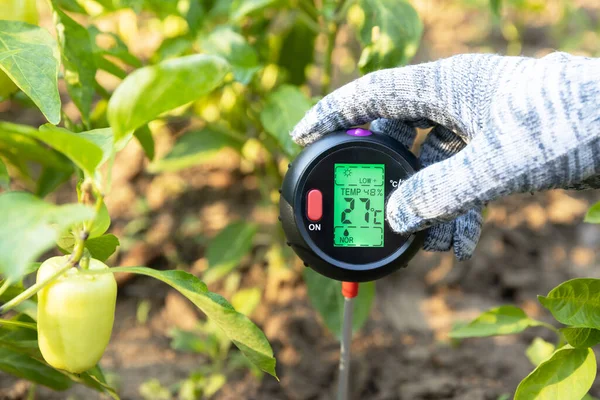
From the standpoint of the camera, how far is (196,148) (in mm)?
1439

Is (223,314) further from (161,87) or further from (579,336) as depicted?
(579,336)

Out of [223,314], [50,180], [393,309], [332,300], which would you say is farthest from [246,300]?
[223,314]

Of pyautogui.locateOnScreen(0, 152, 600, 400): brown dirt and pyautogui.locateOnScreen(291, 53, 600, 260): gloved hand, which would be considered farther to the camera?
pyautogui.locateOnScreen(0, 152, 600, 400): brown dirt

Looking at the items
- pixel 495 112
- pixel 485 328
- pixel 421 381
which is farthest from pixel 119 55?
pixel 421 381

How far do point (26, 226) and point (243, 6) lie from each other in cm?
68

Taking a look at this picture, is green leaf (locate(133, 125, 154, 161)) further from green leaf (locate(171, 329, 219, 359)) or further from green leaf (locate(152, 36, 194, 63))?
green leaf (locate(171, 329, 219, 359))

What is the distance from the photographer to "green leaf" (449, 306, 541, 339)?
3.18 feet

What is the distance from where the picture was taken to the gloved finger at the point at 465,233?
917mm

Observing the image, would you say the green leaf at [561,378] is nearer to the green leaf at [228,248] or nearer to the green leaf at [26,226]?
the green leaf at [26,226]

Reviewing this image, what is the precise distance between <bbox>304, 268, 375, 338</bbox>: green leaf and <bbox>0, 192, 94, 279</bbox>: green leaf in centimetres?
69

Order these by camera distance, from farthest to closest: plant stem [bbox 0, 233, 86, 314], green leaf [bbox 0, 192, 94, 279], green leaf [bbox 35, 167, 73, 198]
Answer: green leaf [bbox 35, 167, 73, 198] → plant stem [bbox 0, 233, 86, 314] → green leaf [bbox 0, 192, 94, 279]

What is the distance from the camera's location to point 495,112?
0.78 metres

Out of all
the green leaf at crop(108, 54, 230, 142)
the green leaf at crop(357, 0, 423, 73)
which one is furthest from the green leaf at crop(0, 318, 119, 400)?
the green leaf at crop(357, 0, 423, 73)

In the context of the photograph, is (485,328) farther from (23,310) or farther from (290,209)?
(23,310)
